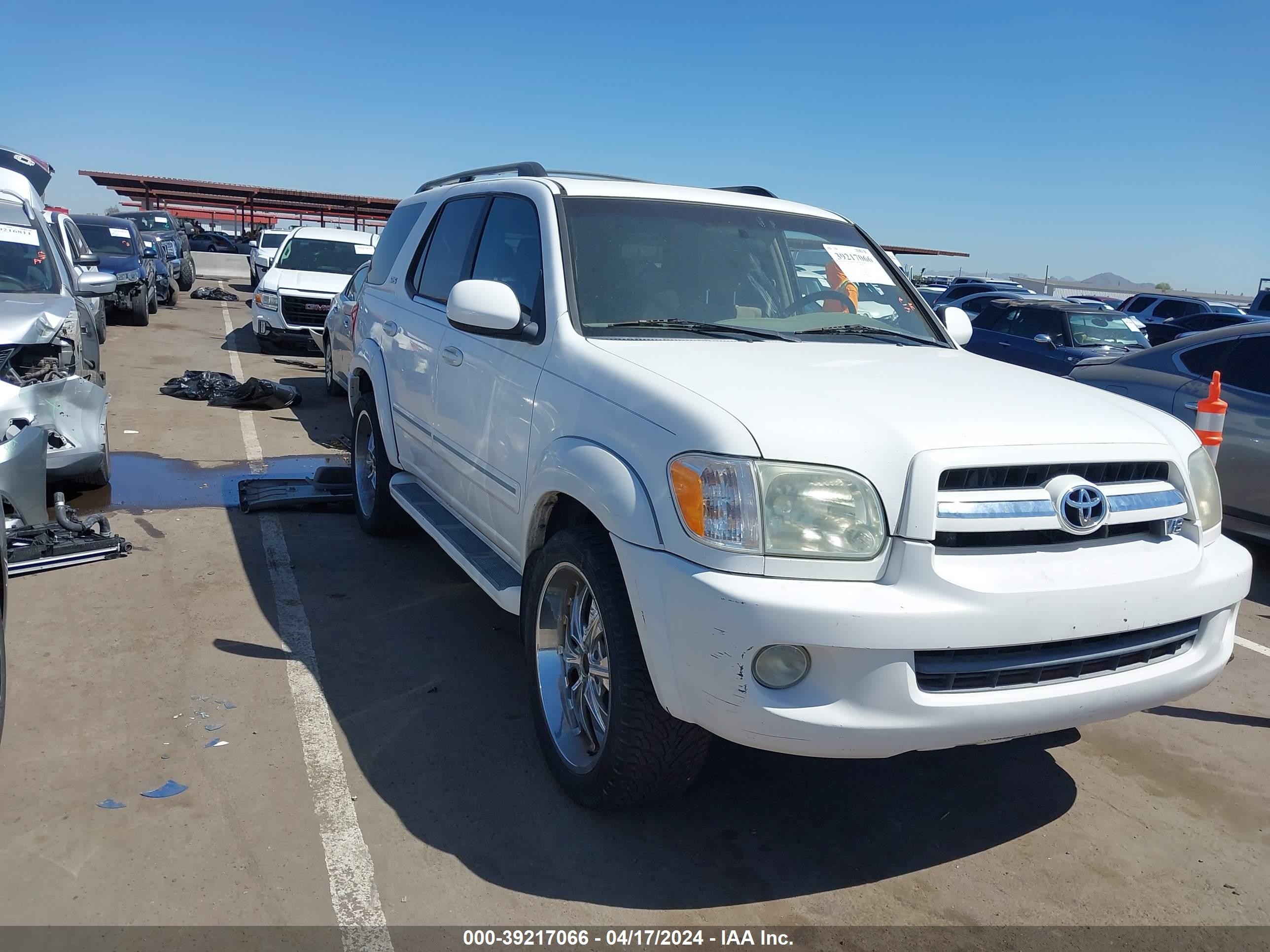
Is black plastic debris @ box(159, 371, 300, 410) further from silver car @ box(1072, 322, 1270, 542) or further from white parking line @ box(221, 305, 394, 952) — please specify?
silver car @ box(1072, 322, 1270, 542)

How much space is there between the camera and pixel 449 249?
504 cm

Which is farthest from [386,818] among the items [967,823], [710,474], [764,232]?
[764,232]

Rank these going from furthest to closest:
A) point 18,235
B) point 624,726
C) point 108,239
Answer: point 108,239
point 18,235
point 624,726

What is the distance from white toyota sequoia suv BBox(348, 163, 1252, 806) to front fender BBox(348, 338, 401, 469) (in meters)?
1.41

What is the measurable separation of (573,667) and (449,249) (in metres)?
2.50

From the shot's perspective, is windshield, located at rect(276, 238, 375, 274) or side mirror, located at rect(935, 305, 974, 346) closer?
side mirror, located at rect(935, 305, 974, 346)

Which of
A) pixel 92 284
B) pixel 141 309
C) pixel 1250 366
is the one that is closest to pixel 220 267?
pixel 141 309

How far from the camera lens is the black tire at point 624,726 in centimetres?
291

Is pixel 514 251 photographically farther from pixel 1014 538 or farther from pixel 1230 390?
pixel 1230 390

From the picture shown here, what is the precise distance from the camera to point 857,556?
8.78 ft

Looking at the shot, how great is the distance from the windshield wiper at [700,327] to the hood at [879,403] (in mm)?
86

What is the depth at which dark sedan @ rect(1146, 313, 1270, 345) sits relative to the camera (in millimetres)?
18047

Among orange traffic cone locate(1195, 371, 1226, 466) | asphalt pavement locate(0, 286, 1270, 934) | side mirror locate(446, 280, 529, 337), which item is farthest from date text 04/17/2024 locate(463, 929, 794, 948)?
orange traffic cone locate(1195, 371, 1226, 466)

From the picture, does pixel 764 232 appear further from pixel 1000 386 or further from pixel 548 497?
pixel 548 497
